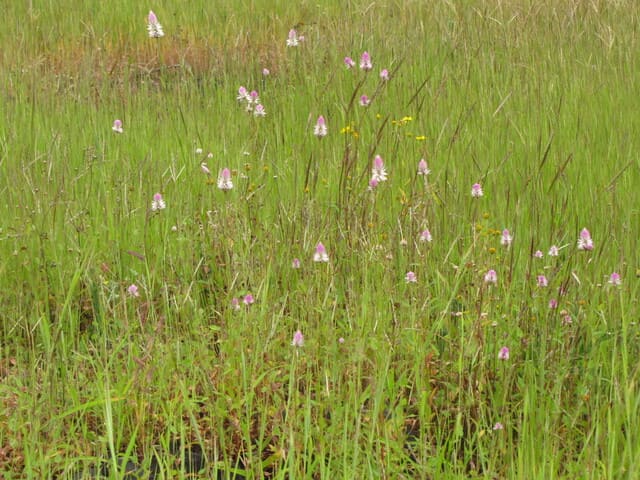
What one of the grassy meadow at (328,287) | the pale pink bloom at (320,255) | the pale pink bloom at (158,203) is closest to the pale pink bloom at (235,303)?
the grassy meadow at (328,287)

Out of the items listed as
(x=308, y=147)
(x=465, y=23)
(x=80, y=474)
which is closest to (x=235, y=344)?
(x=80, y=474)

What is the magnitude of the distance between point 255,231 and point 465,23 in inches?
140

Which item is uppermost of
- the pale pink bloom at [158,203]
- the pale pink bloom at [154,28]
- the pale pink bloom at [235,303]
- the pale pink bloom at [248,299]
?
the pale pink bloom at [154,28]

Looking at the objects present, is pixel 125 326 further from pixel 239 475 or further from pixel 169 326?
pixel 239 475

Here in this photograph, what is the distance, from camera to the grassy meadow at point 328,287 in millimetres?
2125

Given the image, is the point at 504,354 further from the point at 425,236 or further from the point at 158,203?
the point at 158,203

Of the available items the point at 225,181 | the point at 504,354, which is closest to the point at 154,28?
the point at 225,181

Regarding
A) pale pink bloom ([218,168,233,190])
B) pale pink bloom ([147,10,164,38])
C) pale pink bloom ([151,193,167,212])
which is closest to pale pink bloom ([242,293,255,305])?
pale pink bloom ([218,168,233,190])

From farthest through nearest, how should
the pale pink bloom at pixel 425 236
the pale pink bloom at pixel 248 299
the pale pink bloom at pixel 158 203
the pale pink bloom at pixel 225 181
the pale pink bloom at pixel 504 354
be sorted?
the pale pink bloom at pixel 158 203
the pale pink bloom at pixel 225 181
the pale pink bloom at pixel 425 236
the pale pink bloom at pixel 248 299
the pale pink bloom at pixel 504 354

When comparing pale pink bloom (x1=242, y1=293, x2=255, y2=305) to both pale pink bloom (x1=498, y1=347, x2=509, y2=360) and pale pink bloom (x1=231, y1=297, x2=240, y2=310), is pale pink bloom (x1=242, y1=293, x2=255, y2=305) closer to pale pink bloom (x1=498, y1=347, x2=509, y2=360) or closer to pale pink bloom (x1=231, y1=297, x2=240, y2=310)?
pale pink bloom (x1=231, y1=297, x2=240, y2=310)

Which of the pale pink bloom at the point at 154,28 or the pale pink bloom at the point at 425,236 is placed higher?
the pale pink bloom at the point at 154,28

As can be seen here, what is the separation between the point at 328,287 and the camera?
239 cm

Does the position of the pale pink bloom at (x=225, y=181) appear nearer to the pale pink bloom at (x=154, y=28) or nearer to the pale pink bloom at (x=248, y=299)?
the pale pink bloom at (x=248, y=299)

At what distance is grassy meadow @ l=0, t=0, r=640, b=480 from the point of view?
6.97 ft
